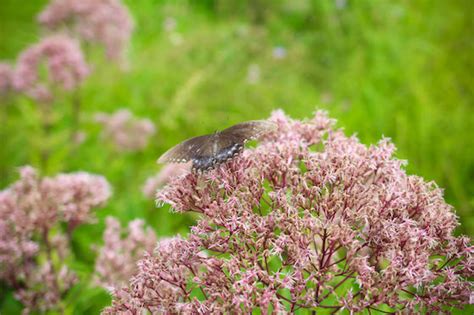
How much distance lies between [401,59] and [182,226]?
3.04m

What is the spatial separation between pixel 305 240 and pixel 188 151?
63cm

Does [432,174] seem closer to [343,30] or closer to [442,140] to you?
[442,140]

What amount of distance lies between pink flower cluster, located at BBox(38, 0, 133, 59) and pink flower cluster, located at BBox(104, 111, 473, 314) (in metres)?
3.41

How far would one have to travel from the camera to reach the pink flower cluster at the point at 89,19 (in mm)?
4852

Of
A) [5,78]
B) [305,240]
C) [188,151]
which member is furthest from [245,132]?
[5,78]

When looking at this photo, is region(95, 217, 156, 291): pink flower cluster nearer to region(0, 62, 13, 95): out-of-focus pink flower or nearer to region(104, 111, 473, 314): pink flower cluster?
region(104, 111, 473, 314): pink flower cluster

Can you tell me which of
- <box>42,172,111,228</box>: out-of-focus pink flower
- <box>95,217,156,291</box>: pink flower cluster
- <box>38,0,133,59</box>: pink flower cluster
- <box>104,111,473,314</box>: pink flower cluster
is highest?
<box>38,0,133,59</box>: pink flower cluster

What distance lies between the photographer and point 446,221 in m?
1.77

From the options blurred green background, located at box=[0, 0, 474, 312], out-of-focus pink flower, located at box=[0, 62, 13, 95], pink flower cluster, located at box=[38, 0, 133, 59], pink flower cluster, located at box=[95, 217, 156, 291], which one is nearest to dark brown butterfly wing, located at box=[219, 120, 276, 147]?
pink flower cluster, located at box=[95, 217, 156, 291]

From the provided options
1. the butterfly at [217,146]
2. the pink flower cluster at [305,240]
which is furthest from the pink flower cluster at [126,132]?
the pink flower cluster at [305,240]

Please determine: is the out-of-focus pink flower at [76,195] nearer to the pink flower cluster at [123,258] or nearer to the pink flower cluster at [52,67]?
the pink flower cluster at [123,258]

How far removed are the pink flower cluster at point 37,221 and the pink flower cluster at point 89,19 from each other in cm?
243

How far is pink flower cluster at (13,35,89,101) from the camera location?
443 cm

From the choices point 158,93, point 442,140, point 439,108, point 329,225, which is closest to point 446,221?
point 329,225
